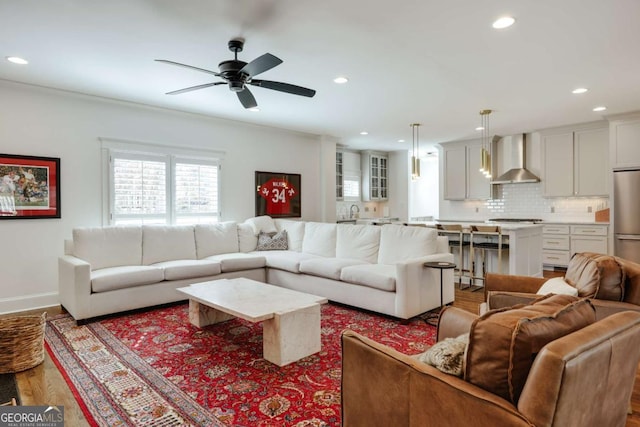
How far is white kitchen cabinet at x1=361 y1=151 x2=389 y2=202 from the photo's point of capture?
361 inches

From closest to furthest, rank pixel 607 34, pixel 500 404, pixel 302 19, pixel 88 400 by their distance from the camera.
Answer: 1. pixel 500 404
2. pixel 88 400
3. pixel 302 19
4. pixel 607 34

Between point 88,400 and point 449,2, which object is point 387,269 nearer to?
point 449,2

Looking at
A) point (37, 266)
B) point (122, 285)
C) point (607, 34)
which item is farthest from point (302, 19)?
point (37, 266)

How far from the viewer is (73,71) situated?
12.4 feet

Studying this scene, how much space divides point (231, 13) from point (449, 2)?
5.11 feet

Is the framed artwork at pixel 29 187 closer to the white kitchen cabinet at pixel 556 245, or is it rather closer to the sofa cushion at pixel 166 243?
the sofa cushion at pixel 166 243

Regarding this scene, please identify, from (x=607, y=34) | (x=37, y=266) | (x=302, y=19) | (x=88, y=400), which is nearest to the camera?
(x=88, y=400)

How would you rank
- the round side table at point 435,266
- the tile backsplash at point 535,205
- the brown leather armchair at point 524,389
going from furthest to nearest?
the tile backsplash at point 535,205 → the round side table at point 435,266 → the brown leather armchair at point 524,389

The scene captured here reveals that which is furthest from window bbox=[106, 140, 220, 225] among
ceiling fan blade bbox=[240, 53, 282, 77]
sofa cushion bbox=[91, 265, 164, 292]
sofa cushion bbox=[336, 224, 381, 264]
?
ceiling fan blade bbox=[240, 53, 282, 77]

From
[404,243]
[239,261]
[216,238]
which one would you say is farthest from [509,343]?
[216,238]

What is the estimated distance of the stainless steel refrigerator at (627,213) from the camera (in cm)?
566

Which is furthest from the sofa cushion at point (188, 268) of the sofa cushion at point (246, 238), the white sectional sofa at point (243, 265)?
the sofa cushion at point (246, 238)

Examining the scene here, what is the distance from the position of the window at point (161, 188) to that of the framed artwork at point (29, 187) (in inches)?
24.2

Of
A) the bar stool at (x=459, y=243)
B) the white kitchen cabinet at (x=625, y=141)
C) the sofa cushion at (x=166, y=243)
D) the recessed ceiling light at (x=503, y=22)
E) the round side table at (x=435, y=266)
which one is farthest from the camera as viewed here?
the white kitchen cabinet at (x=625, y=141)
